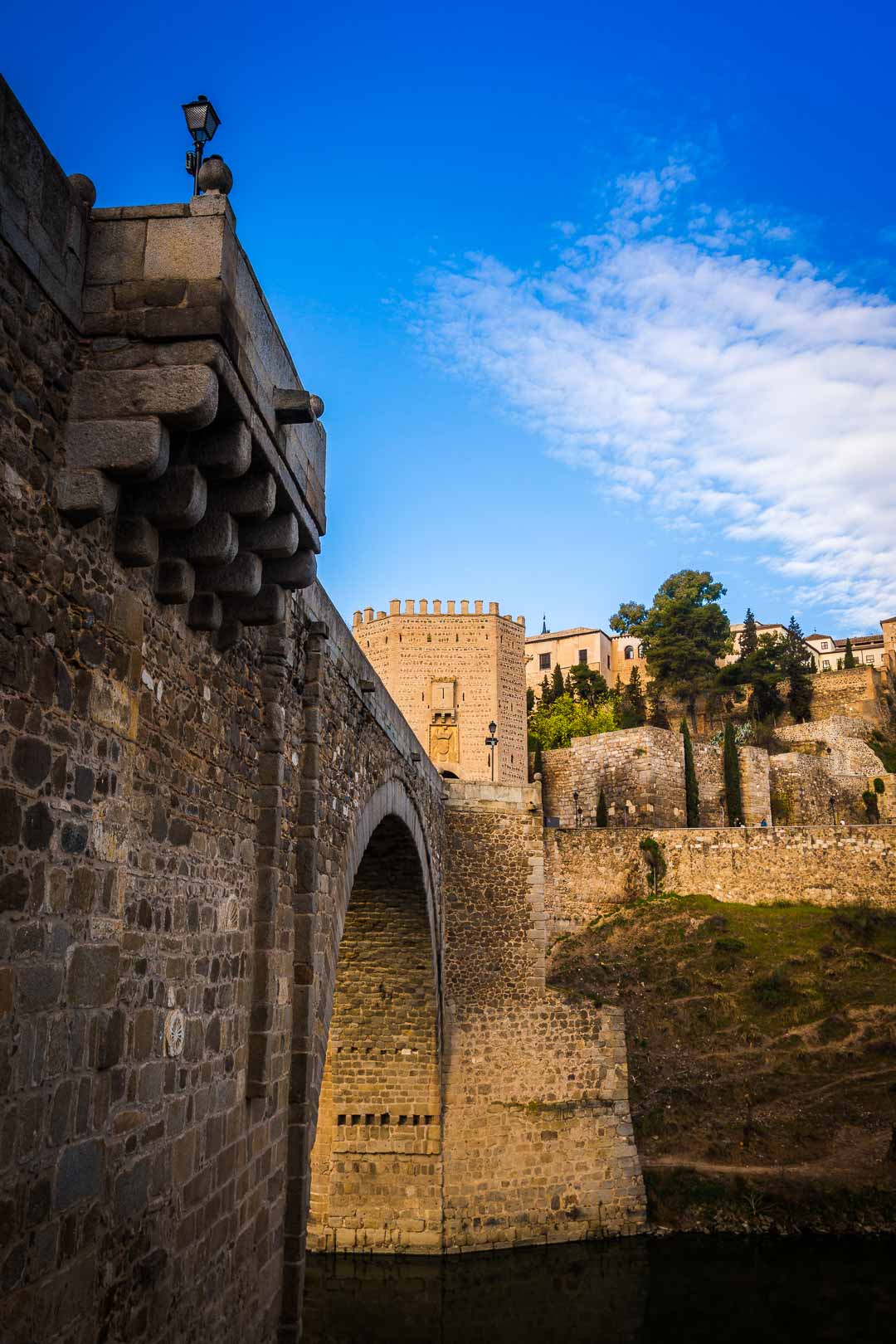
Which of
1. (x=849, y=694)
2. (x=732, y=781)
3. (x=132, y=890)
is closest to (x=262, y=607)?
(x=132, y=890)

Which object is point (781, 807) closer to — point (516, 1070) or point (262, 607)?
point (516, 1070)

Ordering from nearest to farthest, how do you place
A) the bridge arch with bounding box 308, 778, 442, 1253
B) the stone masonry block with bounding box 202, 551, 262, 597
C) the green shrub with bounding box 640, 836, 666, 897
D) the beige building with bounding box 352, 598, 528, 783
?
the stone masonry block with bounding box 202, 551, 262, 597, the bridge arch with bounding box 308, 778, 442, 1253, the green shrub with bounding box 640, 836, 666, 897, the beige building with bounding box 352, 598, 528, 783

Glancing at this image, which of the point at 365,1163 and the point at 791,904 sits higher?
the point at 791,904

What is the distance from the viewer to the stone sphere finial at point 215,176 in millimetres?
5020

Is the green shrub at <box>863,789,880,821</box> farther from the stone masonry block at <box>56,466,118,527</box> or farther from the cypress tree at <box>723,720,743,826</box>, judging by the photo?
the stone masonry block at <box>56,466,118,527</box>

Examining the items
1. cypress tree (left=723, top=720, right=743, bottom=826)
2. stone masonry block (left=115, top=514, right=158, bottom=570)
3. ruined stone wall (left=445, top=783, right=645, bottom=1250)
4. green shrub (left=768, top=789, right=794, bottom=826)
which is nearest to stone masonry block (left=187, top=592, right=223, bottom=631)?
stone masonry block (left=115, top=514, right=158, bottom=570)

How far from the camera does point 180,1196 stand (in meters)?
5.34

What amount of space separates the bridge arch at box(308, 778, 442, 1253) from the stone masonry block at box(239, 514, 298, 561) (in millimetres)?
10046

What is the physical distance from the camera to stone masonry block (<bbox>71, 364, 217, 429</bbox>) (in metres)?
4.38

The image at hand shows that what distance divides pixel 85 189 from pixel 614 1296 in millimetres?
15541

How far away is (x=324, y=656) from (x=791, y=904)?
24.3 m

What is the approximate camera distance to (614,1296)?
15.1m

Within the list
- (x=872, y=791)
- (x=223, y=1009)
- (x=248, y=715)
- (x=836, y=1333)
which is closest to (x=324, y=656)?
(x=248, y=715)

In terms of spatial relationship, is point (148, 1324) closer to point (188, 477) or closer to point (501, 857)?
point (188, 477)
